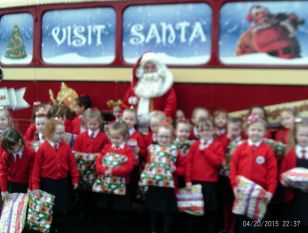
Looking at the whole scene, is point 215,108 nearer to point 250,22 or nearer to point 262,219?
point 250,22

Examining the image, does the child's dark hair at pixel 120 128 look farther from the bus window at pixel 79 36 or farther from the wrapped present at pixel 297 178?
the wrapped present at pixel 297 178

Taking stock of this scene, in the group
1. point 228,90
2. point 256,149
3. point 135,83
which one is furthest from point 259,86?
point 135,83

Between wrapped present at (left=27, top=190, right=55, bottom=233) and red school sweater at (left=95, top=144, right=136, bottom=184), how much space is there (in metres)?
0.52

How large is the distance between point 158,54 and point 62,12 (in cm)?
136

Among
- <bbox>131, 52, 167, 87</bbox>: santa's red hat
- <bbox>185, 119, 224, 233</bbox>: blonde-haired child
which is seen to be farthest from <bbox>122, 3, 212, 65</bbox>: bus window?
<bbox>185, 119, 224, 233</bbox>: blonde-haired child

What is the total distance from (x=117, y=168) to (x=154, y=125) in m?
0.59

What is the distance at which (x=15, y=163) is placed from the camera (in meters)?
4.38

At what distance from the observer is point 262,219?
13.2 ft

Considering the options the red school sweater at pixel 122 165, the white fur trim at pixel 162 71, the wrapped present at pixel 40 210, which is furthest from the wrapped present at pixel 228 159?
the wrapped present at pixel 40 210

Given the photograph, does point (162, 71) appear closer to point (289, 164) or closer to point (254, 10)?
point (254, 10)

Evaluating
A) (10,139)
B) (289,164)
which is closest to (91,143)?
(10,139)

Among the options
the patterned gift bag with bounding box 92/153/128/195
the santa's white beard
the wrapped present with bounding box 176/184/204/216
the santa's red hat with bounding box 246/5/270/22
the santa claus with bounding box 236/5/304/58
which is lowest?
the wrapped present with bounding box 176/184/204/216

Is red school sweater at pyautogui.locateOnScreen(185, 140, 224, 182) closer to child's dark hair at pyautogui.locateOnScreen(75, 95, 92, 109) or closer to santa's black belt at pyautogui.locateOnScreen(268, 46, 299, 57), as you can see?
santa's black belt at pyautogui.locateOnScreen(268, 46, 299, 57)

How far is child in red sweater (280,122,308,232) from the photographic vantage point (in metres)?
3.96
